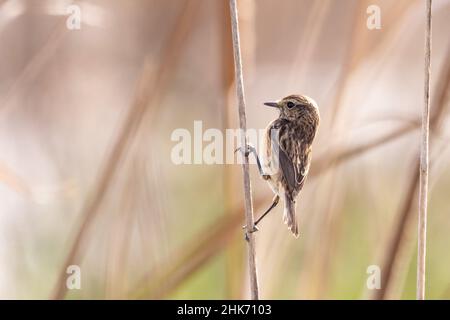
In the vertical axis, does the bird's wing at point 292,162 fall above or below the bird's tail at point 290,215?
above

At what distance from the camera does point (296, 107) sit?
269 cm

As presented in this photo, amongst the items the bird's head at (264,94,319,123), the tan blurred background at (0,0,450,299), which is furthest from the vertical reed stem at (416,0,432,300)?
the bird's head at (264,94,319,123)

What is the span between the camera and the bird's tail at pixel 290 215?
8.28ft

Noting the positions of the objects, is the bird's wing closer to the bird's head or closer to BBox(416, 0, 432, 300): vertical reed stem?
the bird's head

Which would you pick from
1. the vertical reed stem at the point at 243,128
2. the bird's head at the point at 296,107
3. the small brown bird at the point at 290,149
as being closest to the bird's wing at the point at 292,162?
the small brown bird at the point at 290,149

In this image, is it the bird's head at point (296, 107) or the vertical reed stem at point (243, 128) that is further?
the bird's head at point (296, 107)

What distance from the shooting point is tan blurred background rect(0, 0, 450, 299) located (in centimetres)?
272

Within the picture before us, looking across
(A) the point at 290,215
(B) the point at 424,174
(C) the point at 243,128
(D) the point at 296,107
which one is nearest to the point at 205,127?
(D) the point at 296,107

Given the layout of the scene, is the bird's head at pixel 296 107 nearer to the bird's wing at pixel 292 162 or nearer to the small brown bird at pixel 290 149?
the small brown bird at pixel 290 149

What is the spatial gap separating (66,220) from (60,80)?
628mm

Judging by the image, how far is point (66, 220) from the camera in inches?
113

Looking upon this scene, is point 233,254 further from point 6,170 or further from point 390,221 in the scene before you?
point 6,170

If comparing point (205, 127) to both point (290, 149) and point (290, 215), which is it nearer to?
point (290, 149)

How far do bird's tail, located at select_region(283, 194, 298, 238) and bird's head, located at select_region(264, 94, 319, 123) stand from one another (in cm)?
35
